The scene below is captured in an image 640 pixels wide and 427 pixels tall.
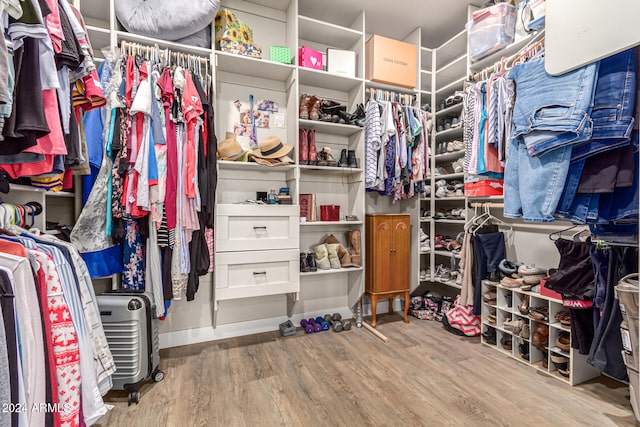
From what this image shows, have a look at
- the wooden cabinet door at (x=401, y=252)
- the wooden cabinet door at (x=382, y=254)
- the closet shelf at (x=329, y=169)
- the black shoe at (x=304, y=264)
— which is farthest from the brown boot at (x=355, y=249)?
the closet shelf at (x=329, y=169)

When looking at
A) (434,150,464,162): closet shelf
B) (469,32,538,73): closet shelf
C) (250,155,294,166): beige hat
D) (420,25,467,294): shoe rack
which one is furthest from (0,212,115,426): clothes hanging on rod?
(469,32,538,73): closet shelf

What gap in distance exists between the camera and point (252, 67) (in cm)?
251

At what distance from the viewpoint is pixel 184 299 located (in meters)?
2.43

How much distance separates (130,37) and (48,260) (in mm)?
1705

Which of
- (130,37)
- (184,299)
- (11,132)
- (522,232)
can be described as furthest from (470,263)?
(130,37)

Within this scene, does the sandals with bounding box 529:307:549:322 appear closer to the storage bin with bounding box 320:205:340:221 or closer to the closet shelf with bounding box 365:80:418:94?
the storage bin with bounding box 320:205:340:221

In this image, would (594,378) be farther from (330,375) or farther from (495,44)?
(495,44)

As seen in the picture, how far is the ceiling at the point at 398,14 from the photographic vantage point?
2674 mm

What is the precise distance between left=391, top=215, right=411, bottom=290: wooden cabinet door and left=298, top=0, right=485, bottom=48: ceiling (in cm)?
186

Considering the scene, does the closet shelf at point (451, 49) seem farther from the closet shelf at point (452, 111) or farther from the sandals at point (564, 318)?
the sandals at point (564, 318)

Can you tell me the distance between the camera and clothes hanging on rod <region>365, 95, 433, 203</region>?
2.69 m

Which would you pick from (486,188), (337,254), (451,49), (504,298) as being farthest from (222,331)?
(451,49)

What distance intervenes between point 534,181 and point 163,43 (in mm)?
2436

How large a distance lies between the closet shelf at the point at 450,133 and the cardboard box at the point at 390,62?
1.72 feet
